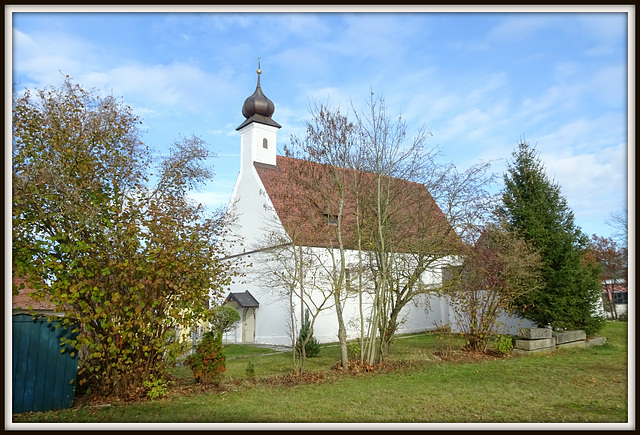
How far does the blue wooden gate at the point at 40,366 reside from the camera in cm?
726

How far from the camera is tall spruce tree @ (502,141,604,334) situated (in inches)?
635

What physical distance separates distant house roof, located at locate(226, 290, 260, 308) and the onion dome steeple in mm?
9556

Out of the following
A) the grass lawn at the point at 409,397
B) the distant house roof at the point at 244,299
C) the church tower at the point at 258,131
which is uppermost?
the church tower at the point at 258,131

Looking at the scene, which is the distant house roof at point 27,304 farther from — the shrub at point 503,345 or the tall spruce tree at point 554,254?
the tall spruce tree at point 554,254

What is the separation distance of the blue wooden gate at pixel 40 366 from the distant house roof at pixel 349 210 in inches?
241

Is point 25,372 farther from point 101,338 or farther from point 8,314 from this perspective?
point 8,314

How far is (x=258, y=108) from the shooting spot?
87.6ft

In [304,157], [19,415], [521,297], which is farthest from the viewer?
[521,297]

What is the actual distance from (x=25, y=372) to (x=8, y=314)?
6.55 ft

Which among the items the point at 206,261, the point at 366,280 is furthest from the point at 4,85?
the point at 366,280

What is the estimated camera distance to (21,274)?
24.8 ft

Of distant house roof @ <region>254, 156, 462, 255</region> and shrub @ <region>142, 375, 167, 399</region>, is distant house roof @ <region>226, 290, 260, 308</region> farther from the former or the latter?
shrub @ <region>142, 375, 167, 399</region>

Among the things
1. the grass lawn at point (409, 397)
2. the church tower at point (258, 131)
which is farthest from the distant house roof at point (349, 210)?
the church tower at point (258, 131)

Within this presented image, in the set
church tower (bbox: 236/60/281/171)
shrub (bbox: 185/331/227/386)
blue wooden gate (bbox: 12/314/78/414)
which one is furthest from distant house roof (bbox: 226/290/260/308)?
blue wooden gate (bbox: 12/314/78/414)
